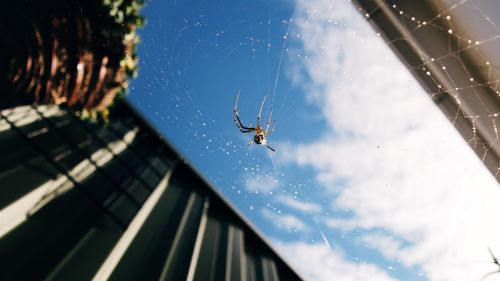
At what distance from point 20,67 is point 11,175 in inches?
41.9

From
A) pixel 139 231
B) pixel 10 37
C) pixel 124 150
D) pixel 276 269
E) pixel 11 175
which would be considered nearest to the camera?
pixel 10 37

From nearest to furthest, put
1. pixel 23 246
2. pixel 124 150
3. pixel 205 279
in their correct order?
pixel 23 246, pixel 205 279, pixel 124 150

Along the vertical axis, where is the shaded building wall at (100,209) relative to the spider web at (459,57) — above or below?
below

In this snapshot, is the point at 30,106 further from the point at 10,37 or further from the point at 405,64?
the point at 405,64

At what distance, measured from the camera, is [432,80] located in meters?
2.90

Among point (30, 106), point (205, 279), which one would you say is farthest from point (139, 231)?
point (30, 106)

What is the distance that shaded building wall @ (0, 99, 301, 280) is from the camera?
2.50 meters

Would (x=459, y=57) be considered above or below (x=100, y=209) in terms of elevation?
above

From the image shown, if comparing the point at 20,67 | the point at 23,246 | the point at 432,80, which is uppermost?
the point at 432,80

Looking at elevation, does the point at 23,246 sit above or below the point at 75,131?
below

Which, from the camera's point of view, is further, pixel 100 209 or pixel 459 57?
pixel 100 209

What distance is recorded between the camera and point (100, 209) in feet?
11.3

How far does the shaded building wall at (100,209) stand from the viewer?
8.20 feet

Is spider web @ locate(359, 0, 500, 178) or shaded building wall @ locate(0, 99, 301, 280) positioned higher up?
spider web @ locate(359, 0, 500, 178)
